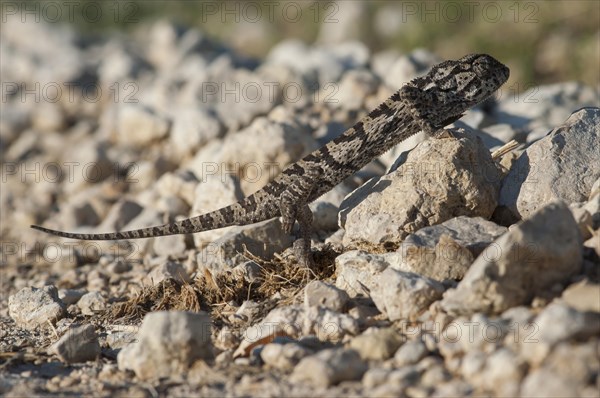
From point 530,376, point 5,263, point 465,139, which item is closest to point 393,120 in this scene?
point 465,139

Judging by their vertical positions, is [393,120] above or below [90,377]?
above

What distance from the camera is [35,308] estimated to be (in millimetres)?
6434

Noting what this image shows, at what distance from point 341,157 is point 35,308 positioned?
308cm

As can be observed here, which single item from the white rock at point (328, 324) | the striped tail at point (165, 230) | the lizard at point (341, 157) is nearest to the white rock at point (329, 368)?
the white rock at point (328, 324)

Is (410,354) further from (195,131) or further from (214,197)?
(195,131)

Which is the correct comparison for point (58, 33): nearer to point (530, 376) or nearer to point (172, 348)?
point (172, 348)

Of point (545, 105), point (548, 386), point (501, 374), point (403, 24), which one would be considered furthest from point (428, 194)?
point (403, 24)

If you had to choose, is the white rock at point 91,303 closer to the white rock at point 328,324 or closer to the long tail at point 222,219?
the long tail at point 222,219

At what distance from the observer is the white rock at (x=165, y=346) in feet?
15.3

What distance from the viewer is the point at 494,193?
20.4 ft

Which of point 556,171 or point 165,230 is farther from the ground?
point 165,230

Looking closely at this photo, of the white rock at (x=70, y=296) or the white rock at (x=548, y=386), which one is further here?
the white rock at (x=70, y=296)

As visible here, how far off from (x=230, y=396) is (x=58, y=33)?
16.5 meters

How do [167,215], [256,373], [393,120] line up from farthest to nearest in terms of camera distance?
[167,215]
[393,120]
[256,373]
